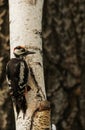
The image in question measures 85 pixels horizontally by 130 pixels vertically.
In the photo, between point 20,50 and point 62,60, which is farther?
point 62,60

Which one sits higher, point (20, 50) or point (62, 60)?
point (20, 50)

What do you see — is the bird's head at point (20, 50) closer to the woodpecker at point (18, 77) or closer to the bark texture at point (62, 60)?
the woodpecker at point (18, 77)

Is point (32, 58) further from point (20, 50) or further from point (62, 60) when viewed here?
point (62, 60)

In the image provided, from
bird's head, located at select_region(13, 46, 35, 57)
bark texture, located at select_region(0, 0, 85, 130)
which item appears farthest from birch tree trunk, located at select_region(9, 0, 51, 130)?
bark texture, located at select_region(0, 0, 85, 130)

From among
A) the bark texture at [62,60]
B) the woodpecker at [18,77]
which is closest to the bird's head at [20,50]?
the woodpecker at [18,77]

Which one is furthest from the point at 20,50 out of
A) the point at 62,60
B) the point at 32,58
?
the point at 62,60
